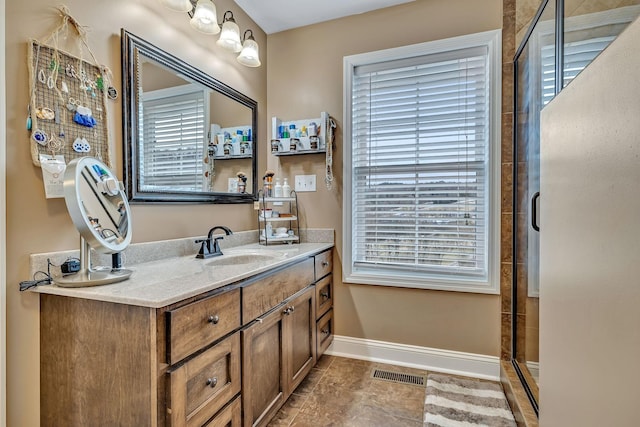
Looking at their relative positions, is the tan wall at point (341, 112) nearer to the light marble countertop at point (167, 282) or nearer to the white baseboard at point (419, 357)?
the white baseboard at point (419, 357)

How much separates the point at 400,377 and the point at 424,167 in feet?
4.73

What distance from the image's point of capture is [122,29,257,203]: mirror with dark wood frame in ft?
4.74

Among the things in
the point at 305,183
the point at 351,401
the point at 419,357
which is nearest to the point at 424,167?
the point at 305,183

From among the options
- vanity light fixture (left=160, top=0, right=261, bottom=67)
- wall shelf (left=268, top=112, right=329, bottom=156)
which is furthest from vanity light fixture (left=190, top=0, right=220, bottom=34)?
wall shelf (left=268, top=112, right=329, bottom=156)

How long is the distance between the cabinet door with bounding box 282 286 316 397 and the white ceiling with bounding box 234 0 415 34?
201 cm

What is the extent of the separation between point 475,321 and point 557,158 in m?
1.41

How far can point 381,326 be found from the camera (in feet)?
7.45

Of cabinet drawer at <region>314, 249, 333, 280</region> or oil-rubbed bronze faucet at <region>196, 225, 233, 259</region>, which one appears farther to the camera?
cabinet drawer at <region>314, 249, 333, 280</region>

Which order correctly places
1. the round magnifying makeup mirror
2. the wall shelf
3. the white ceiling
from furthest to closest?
the wall shelf
the white ceiling
the round magnifying makeup mirror

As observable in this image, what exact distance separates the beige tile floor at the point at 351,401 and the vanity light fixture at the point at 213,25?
2.15 meters

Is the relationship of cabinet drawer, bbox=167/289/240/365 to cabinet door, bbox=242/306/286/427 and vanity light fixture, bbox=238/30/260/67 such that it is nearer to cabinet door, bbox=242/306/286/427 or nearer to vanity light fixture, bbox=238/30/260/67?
cabinet door, bbox=242/306/286/427

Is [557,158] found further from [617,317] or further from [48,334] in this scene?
[48,334]

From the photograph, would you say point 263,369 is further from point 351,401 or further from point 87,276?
point 87,276

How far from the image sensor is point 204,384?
107cm
